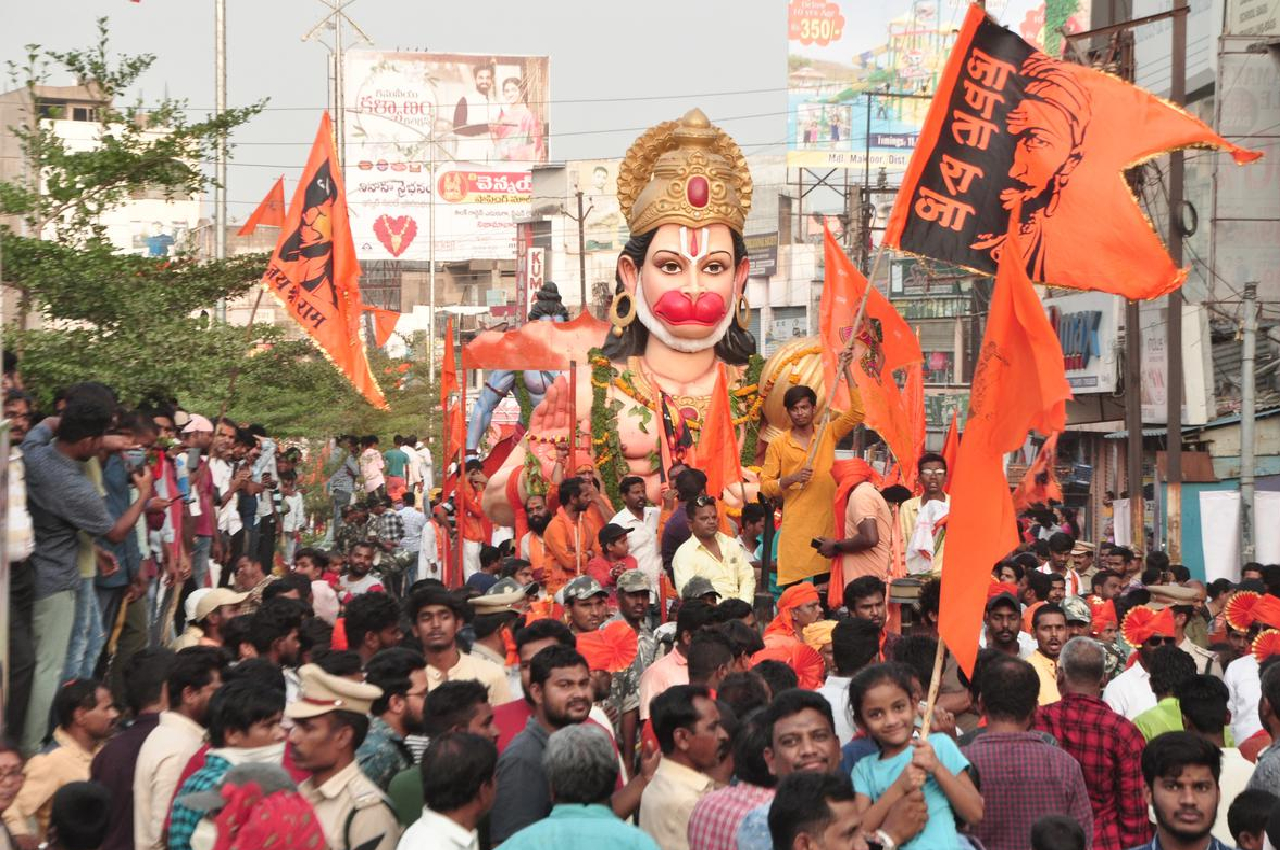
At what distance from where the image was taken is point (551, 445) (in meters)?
17.2

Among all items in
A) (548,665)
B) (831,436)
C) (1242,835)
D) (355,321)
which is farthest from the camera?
(355,321)

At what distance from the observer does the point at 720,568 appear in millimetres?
11047

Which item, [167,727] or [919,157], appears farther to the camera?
[919,157]

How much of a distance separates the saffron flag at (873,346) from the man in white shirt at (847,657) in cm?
587

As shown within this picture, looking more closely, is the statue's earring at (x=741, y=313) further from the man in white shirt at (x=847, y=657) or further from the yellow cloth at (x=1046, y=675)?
the man in white shirt at (x=847, y=657)

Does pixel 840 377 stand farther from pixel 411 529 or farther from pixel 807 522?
pixel 411 529

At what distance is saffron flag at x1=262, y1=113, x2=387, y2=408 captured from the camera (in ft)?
54.0

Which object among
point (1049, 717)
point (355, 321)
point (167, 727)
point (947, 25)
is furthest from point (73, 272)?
point (947, 25)

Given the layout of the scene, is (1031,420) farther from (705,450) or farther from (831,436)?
(705,450)

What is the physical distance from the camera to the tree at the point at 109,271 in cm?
1363

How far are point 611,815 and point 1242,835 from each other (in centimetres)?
202

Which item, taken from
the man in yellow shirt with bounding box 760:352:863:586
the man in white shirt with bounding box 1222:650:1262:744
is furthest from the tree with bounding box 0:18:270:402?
the man in white shirt with bounding box 1222:650:1262:744

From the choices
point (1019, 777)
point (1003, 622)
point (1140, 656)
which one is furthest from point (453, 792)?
point (1140, 656)

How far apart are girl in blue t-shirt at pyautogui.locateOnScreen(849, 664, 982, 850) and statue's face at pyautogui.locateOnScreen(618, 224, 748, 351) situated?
36.9 ft
